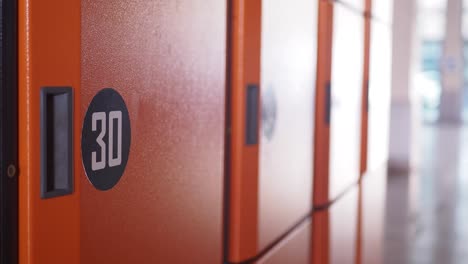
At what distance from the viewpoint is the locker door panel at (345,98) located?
103 inches

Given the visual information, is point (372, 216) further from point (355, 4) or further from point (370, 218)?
point (355, 4)

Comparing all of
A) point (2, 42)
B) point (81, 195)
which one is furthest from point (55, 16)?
point (81, 195)

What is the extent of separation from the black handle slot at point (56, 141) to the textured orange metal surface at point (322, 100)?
1.49 m

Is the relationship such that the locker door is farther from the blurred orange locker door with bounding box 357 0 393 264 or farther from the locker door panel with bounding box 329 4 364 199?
the blurred orange locker door with bounding box 357 0 393 264

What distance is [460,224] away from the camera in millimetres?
5988

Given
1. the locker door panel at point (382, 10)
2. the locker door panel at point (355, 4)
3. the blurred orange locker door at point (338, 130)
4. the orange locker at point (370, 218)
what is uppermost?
the locker door panel at point (382, 10)

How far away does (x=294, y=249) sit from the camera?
2.26m

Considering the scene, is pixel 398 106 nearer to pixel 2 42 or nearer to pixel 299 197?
pixel 299 197

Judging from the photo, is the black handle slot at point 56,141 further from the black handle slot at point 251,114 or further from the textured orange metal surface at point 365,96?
the textured orange metal surface at point 365,96

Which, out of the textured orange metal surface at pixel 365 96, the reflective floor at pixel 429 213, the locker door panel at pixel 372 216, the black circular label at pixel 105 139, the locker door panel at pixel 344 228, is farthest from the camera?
the reflective floor at pixel 429 213

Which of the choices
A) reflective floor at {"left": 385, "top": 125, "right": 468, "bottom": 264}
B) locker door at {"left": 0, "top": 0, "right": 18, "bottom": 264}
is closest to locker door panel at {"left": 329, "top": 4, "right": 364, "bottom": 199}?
locker door at {"left": 0, "top": 0, "right": 18, "bottom": 264}

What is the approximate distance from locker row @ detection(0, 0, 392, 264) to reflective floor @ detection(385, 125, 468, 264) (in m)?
2.46

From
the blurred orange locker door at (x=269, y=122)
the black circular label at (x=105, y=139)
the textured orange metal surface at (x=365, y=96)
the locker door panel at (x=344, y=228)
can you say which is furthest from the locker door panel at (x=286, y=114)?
the textured orange metal surface at (x=365, y=96)

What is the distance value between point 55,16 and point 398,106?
8.75 m
